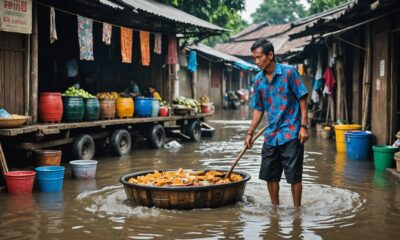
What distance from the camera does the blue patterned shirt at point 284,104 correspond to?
20.3 ft

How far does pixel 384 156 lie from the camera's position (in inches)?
380

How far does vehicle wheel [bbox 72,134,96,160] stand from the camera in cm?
1076

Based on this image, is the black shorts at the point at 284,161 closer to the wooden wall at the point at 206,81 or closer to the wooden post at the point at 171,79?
the wooden post at the point at 171,79

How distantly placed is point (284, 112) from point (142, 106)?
759cm

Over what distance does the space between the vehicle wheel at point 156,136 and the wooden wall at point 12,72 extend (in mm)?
4816

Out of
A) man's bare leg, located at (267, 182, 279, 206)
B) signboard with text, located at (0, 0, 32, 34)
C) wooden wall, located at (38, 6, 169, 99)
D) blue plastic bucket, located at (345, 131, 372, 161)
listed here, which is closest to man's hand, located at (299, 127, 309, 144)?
man's bare leg, located at (267, 182, 279, 206)

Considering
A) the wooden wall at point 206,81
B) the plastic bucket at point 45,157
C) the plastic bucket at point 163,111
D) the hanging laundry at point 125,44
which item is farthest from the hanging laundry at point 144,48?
the wooden wall at point 206,81

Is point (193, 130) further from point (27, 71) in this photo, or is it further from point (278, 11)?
point (278, 11)

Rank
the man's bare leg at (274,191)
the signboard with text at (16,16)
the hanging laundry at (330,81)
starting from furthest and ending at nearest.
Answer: the hanging laundry at (330,81) → the signboard with text at (16,16) → the man's bare leg at (274,191)

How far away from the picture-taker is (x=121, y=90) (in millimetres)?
16281

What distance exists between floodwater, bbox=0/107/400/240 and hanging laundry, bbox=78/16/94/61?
3217mm

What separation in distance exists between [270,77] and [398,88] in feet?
18.1

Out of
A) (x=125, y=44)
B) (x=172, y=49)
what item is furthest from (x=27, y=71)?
(x=172, y=49)

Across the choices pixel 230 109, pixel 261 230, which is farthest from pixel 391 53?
pixel 230 109
